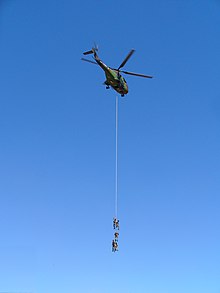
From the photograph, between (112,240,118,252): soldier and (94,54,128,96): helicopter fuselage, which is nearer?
(112,240,118,252): soldier

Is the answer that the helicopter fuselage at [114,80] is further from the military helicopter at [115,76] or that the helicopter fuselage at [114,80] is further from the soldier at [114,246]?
the soldier at [114,246]

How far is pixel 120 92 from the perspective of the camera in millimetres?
36500

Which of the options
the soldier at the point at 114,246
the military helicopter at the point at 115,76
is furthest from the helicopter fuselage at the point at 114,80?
the soldier at the point at 114,246

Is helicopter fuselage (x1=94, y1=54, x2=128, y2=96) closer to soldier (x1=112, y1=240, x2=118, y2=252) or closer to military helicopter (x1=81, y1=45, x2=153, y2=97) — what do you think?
A: military helicopter (x1=81, y1=45, x2=153, y2=97)

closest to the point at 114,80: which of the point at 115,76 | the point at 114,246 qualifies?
the point at 115,76

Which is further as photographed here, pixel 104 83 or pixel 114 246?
pixel 104 83

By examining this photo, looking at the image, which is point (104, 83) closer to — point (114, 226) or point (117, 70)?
point (117, 70)

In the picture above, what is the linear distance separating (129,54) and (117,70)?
163cm

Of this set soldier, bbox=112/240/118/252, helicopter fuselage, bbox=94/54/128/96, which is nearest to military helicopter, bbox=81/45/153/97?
helicopter fuselage, bbox=94/54/128/96

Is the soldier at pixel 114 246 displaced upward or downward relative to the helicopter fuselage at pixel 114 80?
downward

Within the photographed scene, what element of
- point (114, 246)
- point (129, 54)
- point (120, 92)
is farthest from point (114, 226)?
point (129, 54)

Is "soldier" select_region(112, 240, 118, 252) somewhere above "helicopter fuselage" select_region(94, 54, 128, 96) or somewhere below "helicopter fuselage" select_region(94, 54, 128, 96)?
below

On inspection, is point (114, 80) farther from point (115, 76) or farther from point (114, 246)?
point (114, 246)

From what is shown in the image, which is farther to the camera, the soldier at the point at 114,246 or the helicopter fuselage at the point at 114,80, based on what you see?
the helicopter fuselage at the point at 114,80
